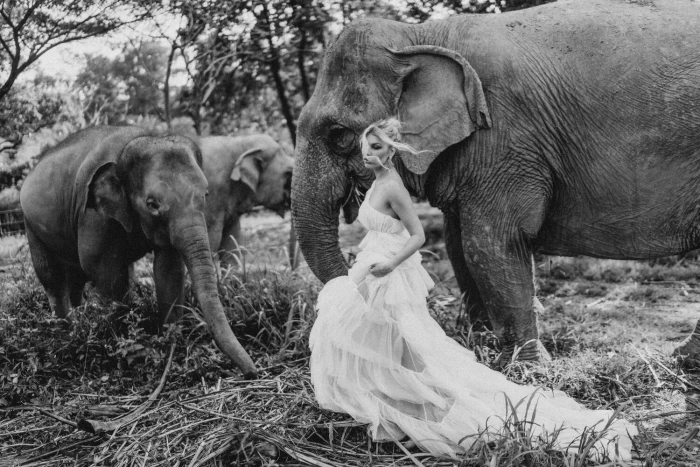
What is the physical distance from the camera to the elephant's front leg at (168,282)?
6.37 metres

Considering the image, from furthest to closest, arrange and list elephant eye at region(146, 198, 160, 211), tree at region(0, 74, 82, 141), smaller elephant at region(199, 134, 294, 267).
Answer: smaller elephant at region(199, 134, 294, 267)
tree at region(0, 74, 82, 141)
elephant eye at region(146, 198, 160, 211)

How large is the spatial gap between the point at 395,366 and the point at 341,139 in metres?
1.87

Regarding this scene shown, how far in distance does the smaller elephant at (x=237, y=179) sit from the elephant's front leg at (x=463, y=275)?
4.22 metres

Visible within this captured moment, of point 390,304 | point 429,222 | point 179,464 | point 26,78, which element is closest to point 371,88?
point 390,304

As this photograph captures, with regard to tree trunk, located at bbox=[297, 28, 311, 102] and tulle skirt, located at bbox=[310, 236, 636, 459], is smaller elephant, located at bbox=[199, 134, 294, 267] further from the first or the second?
tulle skirt, located at bbox=[310, 236, 636, 459]

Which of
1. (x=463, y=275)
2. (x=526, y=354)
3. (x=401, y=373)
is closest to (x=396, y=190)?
(x=401, y=373)

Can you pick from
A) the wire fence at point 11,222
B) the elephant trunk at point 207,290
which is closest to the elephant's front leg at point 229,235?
the wire fence at point 11,222

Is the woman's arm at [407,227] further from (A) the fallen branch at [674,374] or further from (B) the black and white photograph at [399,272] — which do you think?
(A) the fallen branch at [674,374]

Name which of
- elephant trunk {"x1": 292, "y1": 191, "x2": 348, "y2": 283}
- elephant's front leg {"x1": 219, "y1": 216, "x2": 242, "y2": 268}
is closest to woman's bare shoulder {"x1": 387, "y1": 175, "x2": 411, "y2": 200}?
elephant trunk {"x1": 292, "y1": 191, "x2": 348, "y2": 283}

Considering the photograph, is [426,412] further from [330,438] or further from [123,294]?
[123,294]

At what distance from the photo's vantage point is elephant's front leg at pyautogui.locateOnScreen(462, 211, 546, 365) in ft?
16.9

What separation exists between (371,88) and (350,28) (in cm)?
50

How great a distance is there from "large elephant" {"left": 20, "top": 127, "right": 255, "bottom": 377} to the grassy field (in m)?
0.31

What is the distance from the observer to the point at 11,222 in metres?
9.71
